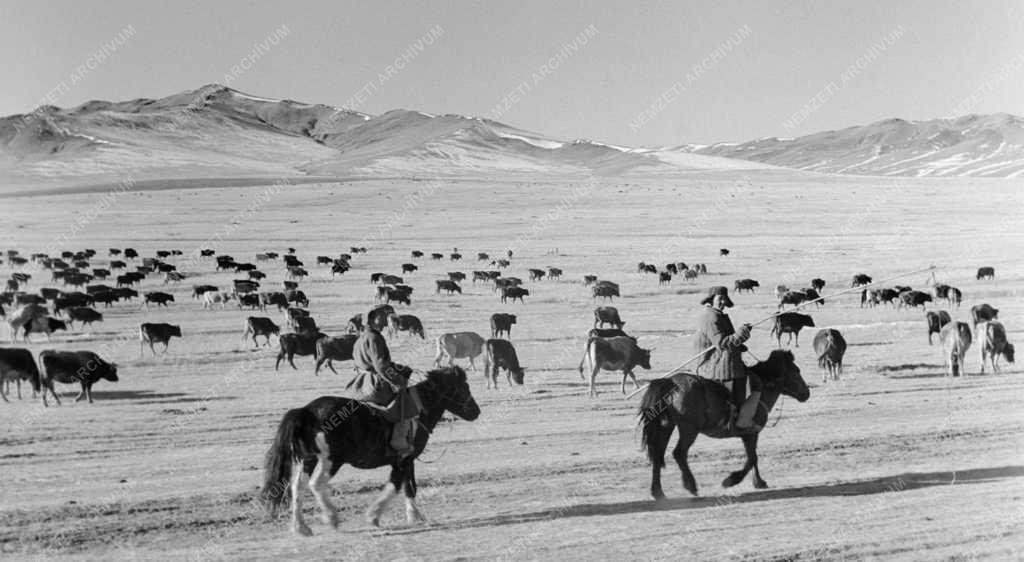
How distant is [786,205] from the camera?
3066 inches

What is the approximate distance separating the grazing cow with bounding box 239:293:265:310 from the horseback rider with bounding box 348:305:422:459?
24679mm

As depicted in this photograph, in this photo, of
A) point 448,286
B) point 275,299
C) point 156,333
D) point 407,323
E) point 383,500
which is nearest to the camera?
point 383,500

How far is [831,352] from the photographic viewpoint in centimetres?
2073

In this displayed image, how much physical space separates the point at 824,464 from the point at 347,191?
3182 inches

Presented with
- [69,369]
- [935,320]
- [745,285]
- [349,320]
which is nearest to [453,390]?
[69,369]

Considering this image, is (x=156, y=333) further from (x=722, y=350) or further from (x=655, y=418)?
(x=722, y=350)

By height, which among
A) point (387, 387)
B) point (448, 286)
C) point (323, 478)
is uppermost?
point (448, 286)

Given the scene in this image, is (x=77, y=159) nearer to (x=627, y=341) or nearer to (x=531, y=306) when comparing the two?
(x=531, y=306)

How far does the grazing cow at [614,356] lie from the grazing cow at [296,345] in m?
7.01

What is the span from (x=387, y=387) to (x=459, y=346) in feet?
40.5

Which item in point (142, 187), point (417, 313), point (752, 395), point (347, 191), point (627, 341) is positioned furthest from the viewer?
point (142, 187)

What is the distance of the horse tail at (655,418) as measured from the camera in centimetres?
1091

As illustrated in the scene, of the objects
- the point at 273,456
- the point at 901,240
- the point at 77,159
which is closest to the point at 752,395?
the point at 273,456

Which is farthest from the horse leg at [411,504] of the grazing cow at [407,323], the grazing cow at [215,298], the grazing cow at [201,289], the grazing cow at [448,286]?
the grazing cow at [448,286]
